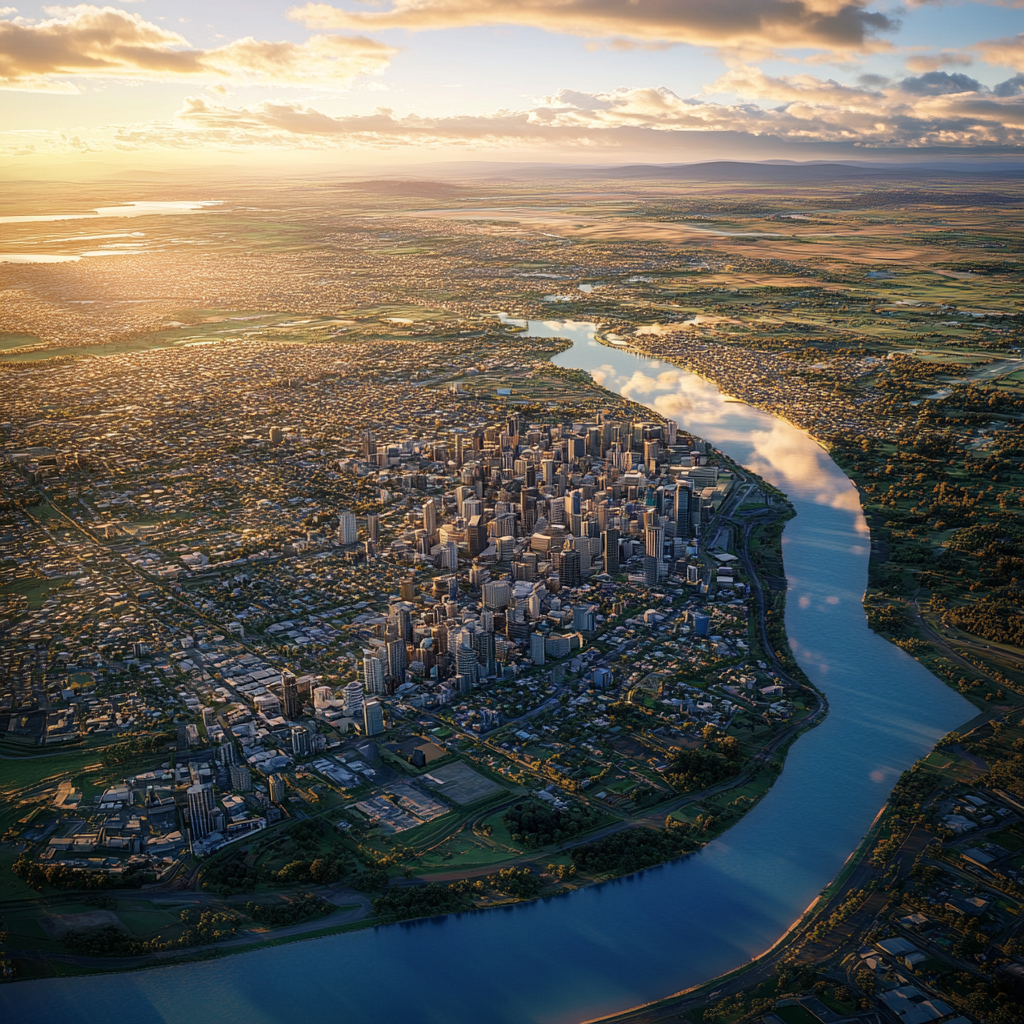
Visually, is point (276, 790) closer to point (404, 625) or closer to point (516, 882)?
point (516, 882)

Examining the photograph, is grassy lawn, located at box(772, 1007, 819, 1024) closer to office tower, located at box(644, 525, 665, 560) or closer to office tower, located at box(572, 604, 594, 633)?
office tower, located at box(572, 604, 594, 633)

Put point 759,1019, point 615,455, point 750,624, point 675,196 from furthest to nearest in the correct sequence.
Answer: point 675,196 < point 615,455 < point 750,624 < point 759,1019

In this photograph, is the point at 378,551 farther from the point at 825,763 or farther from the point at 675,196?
the point at 675,196

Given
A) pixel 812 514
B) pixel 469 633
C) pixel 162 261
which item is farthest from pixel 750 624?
pixel 162 261

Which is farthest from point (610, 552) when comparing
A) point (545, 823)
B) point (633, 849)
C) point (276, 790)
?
point (276, 790)

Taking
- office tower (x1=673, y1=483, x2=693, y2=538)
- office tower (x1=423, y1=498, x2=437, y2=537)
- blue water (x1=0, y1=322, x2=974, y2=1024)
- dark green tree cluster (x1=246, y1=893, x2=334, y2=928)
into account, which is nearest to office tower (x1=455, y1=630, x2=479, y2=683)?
blue water (x1=0, y1=322, x2=974, y2=1024)

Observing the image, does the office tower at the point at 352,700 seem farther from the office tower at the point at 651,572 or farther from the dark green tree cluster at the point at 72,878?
the office tower at the point at 651,572
